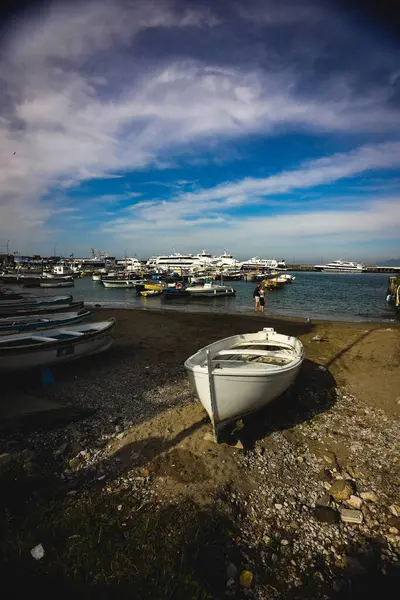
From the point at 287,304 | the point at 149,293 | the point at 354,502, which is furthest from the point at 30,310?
the point at 287,304

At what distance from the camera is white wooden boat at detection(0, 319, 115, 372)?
28.7 ft

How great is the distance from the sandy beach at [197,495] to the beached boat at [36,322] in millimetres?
3137

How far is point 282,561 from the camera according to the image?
151 inches

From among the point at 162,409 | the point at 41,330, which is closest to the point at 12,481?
the point at 162,409

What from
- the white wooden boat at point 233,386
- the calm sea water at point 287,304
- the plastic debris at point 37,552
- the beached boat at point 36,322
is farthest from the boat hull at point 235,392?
the calm sea water at point 287,304

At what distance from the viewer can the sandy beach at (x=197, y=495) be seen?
141 inches

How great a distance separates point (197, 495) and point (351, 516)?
7.93 feet

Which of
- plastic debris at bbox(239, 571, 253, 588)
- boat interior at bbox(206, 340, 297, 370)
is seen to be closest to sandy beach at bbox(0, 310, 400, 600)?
plastic debris at bbox(239, 571, 253, 588)

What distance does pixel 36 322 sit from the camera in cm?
1280

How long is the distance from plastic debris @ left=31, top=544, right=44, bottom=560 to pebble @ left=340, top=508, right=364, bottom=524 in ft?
14.1

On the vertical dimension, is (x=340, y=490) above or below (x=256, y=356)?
below

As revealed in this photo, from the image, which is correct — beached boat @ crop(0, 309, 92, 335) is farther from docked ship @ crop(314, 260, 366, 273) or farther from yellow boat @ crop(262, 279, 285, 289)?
docked ship @ crop(314, 260, 366, 273)

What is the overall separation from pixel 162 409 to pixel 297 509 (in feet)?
13.3

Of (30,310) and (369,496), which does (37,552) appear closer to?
(369,496)
